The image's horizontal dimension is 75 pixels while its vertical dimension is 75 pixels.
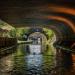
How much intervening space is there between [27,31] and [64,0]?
83969 mm

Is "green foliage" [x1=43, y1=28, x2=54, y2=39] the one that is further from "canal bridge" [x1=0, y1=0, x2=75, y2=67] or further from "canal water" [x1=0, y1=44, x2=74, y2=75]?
"canal water" [x1=0, y1=44, x2=74, y2=75]

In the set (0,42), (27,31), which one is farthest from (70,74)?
(27,31)

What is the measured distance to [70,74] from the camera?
41.8ft

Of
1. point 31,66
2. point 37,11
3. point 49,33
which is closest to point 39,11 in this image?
point 37,11

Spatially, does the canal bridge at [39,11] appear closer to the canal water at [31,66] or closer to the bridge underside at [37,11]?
the bridge underside at [37,11]

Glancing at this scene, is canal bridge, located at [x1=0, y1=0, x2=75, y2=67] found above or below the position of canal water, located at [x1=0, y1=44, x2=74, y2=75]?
above

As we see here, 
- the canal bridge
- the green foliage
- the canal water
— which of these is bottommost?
the canal water

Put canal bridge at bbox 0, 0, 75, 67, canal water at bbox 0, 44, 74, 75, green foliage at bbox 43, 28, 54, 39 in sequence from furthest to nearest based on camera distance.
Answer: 1. green foliage at bbox 43, 28, 54, 39
2. canal bridge at bbox 0, 0, 75, 67
3. canal water at bbox 0, 44, 74, 75

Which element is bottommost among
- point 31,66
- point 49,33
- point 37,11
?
point 31,66

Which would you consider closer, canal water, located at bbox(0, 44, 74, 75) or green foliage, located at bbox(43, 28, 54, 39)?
canal water, located at bbox(0, 44, 74, 75)

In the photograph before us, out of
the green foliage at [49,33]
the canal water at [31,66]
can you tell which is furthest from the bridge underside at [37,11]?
the green foliage at [49,33]

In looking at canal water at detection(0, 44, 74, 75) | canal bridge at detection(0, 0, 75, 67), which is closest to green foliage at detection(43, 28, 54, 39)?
canal bridge at detection(0, 0, 75, 67)

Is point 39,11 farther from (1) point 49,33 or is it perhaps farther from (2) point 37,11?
(1) point 49,33

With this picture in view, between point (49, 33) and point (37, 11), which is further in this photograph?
point (49, 33)
